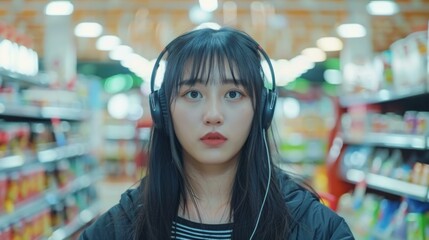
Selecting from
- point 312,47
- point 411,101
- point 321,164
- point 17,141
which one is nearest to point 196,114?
point 17,141

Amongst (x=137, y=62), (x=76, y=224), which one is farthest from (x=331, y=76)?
(x=76, y=224)

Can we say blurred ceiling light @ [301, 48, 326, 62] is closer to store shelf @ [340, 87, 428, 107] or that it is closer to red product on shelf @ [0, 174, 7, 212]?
store shelf @ [340, 87, 428, 107]

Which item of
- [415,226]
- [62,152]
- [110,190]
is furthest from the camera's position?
[110,190]

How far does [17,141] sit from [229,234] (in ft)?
12.4

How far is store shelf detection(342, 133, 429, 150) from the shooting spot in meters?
4.08

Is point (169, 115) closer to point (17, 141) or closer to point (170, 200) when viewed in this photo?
point (170, 200)

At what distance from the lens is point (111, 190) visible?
13.4m

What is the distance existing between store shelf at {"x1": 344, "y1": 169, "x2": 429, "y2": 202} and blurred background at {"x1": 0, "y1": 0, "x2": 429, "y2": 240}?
2 centimetres

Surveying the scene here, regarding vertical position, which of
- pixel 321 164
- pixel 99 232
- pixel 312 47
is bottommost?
pixel 321 164

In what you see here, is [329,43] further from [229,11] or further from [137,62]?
[229,11]

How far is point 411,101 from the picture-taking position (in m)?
5.28

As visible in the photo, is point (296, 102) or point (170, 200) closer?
point (170, 200)

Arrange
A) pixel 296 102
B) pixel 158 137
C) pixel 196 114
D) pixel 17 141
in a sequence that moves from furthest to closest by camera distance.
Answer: pixel 296 102 → pixel 17 141 → pixel 158 137 → pixel 196 114

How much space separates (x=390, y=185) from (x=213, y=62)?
3924 mm
